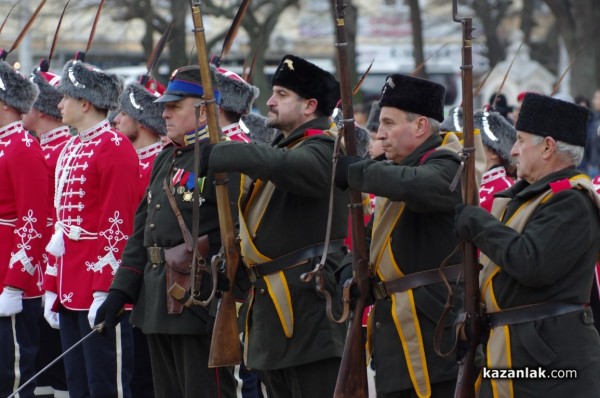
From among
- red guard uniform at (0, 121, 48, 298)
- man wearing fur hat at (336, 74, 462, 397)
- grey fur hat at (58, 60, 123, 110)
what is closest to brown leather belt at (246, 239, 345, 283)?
man wearing fur hat at (336, 74, 462, 397)

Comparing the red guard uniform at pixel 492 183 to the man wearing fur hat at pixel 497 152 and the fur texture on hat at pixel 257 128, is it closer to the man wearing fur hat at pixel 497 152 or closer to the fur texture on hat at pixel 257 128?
the man wearing fur hat at pixel 497 152

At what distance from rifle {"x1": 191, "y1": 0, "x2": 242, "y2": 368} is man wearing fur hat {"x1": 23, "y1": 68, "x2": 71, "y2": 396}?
2.37 metres

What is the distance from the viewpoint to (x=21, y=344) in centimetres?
743

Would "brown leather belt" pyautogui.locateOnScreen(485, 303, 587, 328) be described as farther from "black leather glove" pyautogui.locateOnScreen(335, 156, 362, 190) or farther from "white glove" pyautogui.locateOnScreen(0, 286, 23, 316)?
"white glove" pyautogui.locateOnScreen(0, 286, 23, 316)

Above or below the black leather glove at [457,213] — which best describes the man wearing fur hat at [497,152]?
below

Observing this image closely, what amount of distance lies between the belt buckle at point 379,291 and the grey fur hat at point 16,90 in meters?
3.37

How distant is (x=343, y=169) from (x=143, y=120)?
11.1 feet

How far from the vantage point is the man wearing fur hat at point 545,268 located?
4.44m

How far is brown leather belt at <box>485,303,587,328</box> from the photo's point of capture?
14.8 feet

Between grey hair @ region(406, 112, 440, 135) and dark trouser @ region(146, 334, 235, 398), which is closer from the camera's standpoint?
grey hair @ region(406, 112, 440, 135)

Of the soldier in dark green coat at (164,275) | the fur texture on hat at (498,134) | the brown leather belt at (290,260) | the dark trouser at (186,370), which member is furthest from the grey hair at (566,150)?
the fur texture on hat at (498,134)

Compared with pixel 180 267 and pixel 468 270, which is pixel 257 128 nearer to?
pixel 180 267

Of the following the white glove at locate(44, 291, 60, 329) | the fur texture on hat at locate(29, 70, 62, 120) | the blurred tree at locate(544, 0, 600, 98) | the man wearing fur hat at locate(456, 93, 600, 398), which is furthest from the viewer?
the blurred tree at locate(544, 0, 600, 98)

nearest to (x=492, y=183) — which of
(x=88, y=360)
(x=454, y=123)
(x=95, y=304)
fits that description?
(x=454, y=123)
